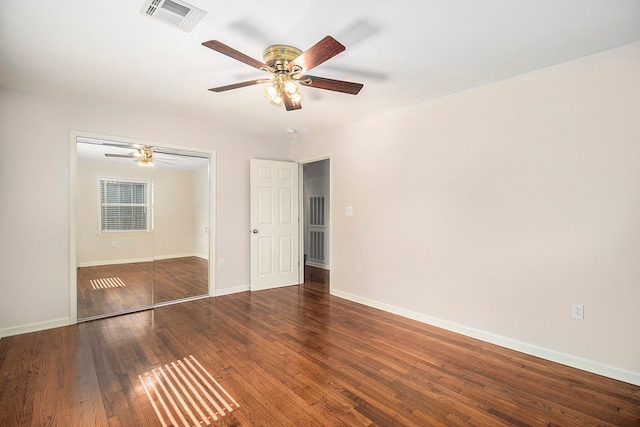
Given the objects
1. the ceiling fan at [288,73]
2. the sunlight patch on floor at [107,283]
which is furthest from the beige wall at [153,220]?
the ceiling fan at [288,73]

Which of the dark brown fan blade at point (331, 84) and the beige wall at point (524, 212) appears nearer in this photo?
the beige wall at point (524, 212)

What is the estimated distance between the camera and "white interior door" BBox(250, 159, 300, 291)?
15.9ft

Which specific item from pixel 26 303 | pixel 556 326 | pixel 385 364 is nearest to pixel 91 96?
pixel 26 303

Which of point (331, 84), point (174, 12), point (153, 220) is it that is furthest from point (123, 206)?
point (331, 84)

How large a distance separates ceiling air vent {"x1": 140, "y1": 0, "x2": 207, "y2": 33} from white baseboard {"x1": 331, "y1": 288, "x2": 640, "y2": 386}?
11.5ft

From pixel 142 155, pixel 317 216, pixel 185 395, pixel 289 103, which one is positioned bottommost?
pixel 185 395

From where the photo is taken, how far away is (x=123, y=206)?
4.04 m

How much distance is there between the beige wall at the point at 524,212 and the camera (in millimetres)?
2295

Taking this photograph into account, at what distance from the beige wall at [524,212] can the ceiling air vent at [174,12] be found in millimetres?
2527

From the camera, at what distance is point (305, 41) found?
2238mm

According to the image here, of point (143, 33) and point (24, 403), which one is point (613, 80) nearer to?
point (143, 33)

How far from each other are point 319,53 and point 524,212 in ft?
7.41

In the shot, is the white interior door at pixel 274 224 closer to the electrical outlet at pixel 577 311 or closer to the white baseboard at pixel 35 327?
the white baseboard at pixel 35 327

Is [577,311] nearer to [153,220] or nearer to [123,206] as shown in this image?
[153,220]
